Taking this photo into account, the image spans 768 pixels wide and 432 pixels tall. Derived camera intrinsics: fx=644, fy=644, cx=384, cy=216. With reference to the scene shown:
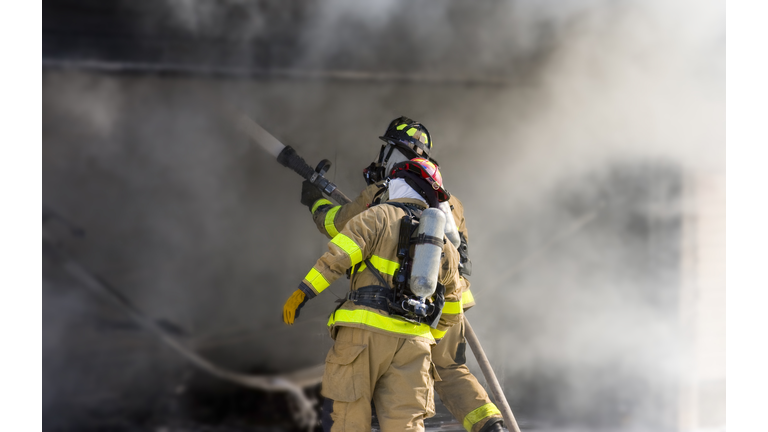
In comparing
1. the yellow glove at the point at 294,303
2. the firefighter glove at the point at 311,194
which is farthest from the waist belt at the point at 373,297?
the firefighter glove at the point at 311,194

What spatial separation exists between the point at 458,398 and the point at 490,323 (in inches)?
61.1

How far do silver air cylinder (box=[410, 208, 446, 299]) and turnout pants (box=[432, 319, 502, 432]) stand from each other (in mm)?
947

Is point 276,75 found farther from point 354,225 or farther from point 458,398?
point 458,398

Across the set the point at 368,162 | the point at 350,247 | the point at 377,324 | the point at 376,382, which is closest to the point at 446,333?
the point at 376,382

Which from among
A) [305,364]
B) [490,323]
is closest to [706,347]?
[490,323]

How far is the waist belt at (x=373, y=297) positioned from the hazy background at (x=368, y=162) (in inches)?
74.1

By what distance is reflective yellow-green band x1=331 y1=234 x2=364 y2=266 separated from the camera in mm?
3084

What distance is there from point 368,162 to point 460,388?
205 cm

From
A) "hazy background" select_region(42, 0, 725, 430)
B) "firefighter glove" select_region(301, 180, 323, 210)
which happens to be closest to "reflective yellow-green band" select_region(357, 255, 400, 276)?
"firefighter glove" select_region(301, 180, 323, 210)

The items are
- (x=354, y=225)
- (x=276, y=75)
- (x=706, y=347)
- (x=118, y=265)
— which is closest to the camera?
(x=354, y=225)

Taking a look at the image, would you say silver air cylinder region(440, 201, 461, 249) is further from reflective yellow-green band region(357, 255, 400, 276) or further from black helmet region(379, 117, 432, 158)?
reflective yellow-green band region(357, 255, 400, 276)

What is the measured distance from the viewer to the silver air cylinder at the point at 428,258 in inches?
122

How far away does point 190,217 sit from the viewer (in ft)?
15.7

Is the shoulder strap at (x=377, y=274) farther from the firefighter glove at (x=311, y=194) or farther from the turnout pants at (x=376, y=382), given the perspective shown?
the firefighter glove at (x=311, y=194)
